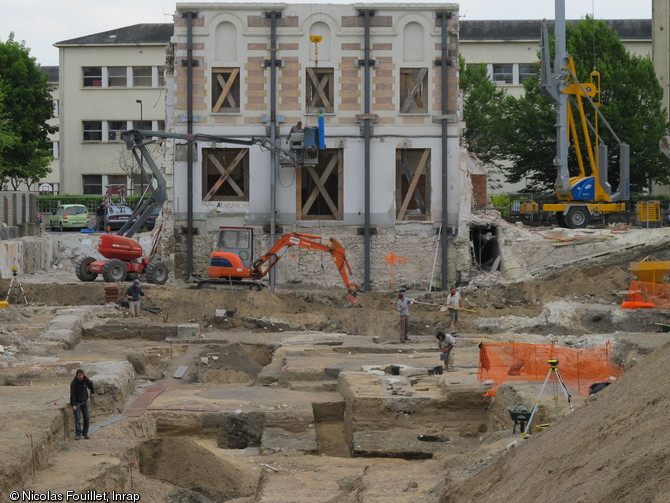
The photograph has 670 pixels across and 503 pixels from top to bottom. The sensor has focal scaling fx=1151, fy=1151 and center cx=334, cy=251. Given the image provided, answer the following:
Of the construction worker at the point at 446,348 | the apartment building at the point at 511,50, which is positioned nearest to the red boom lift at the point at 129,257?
the construction worker at the point at 446,348

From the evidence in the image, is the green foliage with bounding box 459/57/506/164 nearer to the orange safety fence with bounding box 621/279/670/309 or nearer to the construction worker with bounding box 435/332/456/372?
the orange safety fence with bounding box 621/279/670/309

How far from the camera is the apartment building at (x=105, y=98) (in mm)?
68062

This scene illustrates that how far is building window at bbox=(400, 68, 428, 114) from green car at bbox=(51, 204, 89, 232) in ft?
76.9

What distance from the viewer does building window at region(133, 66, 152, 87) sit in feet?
225

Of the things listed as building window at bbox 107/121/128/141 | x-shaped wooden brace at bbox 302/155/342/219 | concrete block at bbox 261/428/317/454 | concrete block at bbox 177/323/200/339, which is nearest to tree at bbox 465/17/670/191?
x-shaped wooden brace at bbox 302/155/342/219

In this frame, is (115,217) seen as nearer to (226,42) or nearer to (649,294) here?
(226,42)

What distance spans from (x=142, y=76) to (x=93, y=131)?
453 centimetres

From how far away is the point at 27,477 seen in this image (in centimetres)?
1281

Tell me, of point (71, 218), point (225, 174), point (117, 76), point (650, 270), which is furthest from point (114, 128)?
point (650, 270)

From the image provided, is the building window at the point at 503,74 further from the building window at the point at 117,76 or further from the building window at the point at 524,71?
the building window at the point at 117,76

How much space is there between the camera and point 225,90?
36.9m

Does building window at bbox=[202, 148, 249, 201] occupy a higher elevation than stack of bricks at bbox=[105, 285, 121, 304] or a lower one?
higher

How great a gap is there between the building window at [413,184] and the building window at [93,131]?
36332 mm

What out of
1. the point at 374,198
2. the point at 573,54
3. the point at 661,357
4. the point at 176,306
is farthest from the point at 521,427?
the point at 573,54
